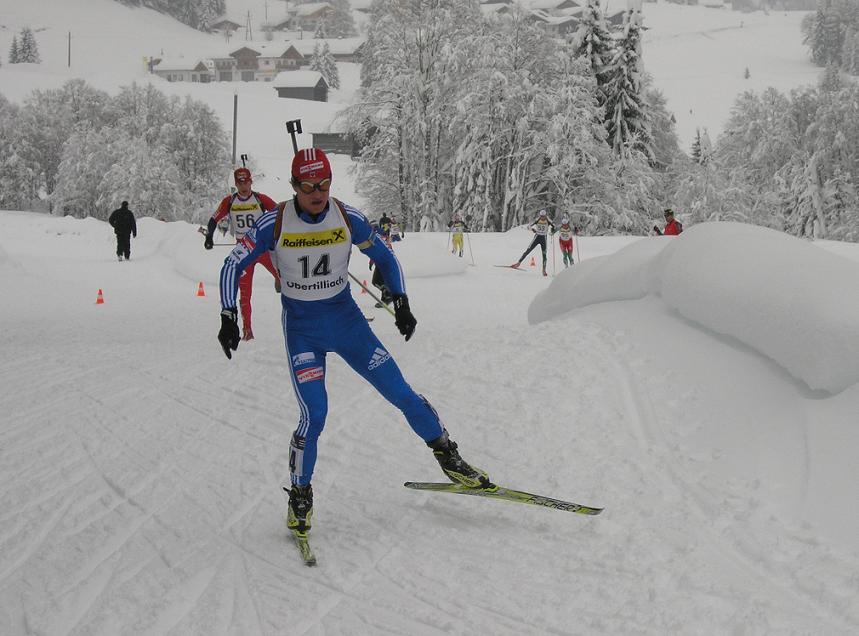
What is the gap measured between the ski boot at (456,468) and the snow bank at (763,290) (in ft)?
7.52

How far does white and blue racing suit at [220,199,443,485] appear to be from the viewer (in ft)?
14.5

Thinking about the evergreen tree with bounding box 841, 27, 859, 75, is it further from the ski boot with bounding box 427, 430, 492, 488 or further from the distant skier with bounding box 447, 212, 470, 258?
the ski boot with bounding box 427, 430, 492, 488

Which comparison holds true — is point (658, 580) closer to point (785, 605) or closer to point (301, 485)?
point (785, 605)

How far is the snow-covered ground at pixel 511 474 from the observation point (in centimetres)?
355

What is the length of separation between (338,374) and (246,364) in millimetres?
1212

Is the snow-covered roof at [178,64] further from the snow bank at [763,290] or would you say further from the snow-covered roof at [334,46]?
the snow bank at [763,290]

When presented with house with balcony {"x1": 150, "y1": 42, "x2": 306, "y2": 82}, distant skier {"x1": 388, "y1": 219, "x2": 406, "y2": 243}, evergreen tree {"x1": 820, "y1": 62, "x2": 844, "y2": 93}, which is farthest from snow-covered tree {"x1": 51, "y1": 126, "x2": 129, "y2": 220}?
house with balcony {"x1": 150, "y1": 42, "x2": 306, "y2": 82}

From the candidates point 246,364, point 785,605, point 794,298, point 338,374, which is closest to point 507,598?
point 785,605

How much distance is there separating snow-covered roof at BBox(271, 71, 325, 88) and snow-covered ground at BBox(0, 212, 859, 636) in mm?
97322

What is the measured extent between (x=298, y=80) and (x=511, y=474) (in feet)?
340

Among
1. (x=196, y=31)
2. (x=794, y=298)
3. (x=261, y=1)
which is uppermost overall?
(x=261, y=1)

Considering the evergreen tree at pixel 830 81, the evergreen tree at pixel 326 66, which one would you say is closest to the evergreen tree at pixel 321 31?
the evergreen tree at pixel 326 66

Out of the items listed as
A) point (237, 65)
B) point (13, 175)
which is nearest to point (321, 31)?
point (237, 65)

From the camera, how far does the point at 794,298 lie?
5.54 meters
